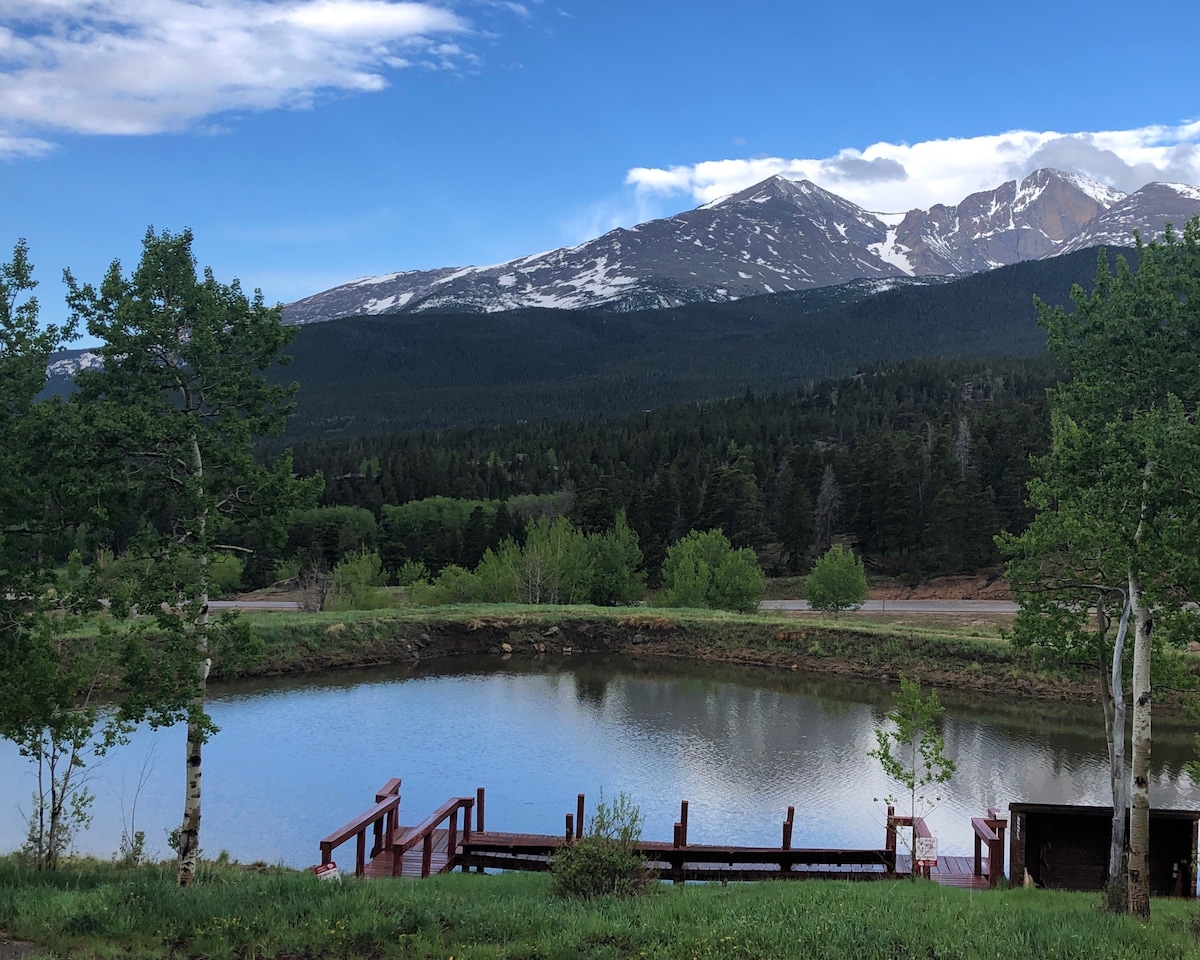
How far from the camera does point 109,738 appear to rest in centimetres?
1544

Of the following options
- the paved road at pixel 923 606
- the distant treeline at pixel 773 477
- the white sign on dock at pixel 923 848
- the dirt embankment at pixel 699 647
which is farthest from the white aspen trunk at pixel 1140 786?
the distant treeline at pixel 773 477

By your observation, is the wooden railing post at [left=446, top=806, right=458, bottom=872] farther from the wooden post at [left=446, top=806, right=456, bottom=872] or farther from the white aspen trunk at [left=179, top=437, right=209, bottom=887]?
the white aspen trunk at [left=179, top=437, right=209, bottom=887]

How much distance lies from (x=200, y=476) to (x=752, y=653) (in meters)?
46.2

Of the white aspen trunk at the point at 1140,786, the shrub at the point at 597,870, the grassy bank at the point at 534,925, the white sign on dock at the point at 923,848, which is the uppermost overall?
the white aspen trunk at the point at 1140,786

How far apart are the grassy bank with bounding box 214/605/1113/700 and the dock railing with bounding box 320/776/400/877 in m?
31.9

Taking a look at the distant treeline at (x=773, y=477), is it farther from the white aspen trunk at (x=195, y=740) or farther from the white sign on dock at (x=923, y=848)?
the white sign on dock at (x=923, y=848)

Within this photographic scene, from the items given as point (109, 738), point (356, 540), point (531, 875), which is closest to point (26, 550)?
point (109, 738)

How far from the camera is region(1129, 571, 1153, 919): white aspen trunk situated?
12.6 meters

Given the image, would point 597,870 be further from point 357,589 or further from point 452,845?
point 357,589

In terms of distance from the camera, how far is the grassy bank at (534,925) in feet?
36.0

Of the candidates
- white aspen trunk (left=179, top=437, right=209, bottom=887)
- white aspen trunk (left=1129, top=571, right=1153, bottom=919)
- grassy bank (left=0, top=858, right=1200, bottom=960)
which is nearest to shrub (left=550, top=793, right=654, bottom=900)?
grassy bank (left=0, top=858, right=1200, bottom=960)

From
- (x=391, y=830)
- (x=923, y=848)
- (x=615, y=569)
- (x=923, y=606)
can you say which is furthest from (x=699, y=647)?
(x=923, y=848)

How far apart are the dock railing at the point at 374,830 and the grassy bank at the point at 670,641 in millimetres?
31869

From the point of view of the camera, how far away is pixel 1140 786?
1273 centimetres
